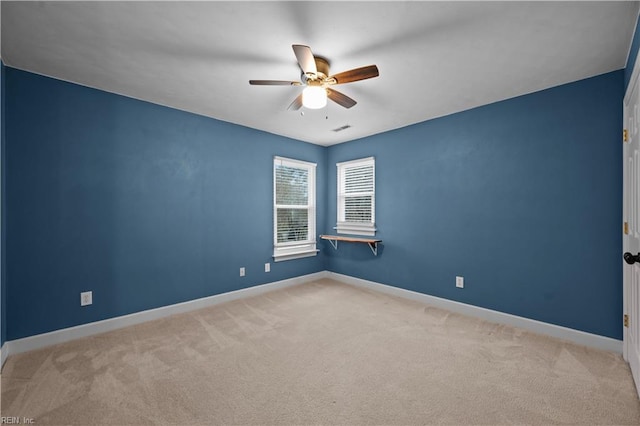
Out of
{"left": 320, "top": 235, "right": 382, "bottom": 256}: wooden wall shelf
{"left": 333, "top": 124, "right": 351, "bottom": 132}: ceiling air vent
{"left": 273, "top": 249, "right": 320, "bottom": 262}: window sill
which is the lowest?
{"left": 273, "top": 249, "right": 320, "bottom": 262}: window sill

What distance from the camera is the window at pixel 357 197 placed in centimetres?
464

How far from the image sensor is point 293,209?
4840mm

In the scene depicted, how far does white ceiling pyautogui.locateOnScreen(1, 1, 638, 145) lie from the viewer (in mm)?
1792

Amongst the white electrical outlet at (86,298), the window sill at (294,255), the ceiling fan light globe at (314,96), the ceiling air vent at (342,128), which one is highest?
the ceiling air vent at (342,128)

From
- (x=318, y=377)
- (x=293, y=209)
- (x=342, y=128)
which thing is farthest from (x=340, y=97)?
(x=293, y=209)

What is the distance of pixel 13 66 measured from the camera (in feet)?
8.14

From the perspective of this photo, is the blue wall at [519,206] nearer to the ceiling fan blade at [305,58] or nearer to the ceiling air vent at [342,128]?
the ceiling air vent at [342,128]

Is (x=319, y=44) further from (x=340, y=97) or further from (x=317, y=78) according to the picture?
(x=340, y=97)

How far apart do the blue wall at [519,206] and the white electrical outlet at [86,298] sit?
3.67 metres

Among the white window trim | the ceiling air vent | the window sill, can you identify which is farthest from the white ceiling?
the window sill

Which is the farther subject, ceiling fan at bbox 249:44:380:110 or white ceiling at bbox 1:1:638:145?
ceiling fan at bbox 249:44:380:110

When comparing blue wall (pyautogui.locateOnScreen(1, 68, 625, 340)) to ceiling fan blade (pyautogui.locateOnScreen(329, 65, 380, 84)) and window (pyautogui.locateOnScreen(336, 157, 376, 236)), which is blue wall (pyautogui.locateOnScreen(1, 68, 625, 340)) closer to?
window (pyautogui.locateOnScreen(336, 157, 376, 236))

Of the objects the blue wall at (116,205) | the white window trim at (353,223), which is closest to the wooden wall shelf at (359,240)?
the white window trim at (353,223)

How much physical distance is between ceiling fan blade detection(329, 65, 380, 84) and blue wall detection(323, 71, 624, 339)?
6.62 ft
